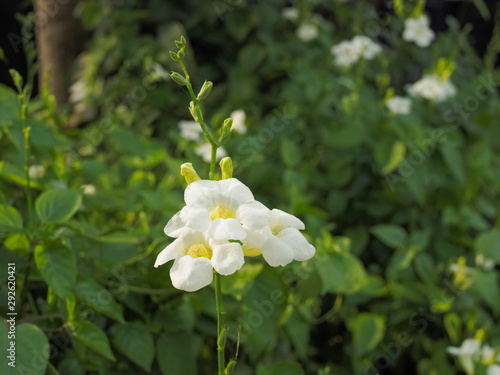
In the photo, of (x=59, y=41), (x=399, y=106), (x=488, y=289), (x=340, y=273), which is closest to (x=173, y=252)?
(x=340, y=273)

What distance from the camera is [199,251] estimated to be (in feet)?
2.89

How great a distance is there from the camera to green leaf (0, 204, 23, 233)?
1139 mm

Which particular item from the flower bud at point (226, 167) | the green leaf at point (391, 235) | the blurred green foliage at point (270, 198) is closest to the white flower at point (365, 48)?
the blurred green foliage at point (270, 198)

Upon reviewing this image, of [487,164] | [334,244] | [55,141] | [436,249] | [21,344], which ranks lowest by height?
[436,249]

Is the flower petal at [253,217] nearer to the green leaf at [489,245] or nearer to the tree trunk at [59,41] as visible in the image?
the green leaf at [489,245]

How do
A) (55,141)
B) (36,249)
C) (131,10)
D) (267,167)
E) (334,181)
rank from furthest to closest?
(131,10) → (334,181) → (267,167) → (55,141) → (36,249)

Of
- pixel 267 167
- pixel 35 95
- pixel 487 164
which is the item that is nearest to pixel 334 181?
pixel 267 167

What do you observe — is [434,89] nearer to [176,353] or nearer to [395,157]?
[395,157]

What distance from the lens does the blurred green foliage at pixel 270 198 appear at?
1301 mm

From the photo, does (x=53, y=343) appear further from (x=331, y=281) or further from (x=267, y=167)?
(x=267, y=167)

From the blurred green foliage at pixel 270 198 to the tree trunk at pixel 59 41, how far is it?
0.09 meters

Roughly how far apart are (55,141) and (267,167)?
0.70m

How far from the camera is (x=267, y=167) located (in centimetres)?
214

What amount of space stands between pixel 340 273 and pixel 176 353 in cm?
41
